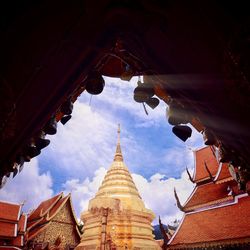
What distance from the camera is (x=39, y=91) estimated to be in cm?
274

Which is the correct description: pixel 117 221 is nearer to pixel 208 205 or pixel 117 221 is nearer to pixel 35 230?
pixel 35 230

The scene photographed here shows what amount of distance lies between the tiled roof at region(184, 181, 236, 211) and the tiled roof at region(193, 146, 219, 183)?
1.22 feet

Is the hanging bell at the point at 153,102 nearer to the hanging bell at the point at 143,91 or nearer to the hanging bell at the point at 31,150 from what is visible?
the hanging bell at the point at 143,91

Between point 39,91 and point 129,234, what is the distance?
16321 millimetres

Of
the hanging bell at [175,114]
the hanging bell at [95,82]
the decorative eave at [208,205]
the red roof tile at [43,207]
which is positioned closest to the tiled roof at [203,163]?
the decorative eave at [208,205]

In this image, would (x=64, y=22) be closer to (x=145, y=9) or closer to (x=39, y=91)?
(x=145, y=9)

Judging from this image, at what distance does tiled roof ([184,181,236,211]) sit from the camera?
26.3ft

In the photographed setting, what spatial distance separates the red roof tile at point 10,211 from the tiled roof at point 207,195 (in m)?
12.6

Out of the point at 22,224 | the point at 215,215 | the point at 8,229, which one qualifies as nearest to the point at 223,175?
the point at 215,215

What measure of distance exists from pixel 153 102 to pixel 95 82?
90cm

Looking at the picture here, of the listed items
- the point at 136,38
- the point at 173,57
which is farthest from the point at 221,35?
the point at 136,38

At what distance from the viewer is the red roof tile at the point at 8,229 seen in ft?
49.6

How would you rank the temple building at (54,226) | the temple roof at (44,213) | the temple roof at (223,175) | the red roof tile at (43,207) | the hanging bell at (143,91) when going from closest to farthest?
the hanging bell at (143,91), the temple roof at (223,175), the temple building at (54,226), the temple roof at (44,213), the red roof tile at (43,207)

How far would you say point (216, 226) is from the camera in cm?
733
